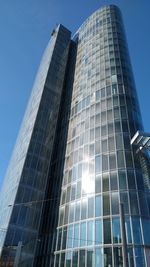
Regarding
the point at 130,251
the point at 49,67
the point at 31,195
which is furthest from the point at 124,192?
the point at 49,67

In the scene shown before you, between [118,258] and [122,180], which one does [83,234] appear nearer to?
[118,258]

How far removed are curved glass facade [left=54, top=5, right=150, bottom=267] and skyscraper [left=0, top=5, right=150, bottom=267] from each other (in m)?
0.09

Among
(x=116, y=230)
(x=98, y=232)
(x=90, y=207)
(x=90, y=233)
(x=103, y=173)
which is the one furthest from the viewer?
(x=103, y=173)

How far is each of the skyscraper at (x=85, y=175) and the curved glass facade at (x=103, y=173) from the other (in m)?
0.09

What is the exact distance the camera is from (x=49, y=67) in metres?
57.2

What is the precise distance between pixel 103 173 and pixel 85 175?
117 inches

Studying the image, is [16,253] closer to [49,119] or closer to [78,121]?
[78,121]

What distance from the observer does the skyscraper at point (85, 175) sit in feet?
82.6

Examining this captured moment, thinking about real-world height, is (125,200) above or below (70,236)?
above

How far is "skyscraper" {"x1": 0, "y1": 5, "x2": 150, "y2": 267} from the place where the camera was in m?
25.2

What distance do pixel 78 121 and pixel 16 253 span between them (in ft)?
74.0

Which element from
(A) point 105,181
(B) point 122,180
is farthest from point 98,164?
(B) point 122,180

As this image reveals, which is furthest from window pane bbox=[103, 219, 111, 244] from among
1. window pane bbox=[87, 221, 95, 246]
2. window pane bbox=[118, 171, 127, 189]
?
window pane bbox=[118, 171, 127, 189]

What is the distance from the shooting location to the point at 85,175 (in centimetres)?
3198
